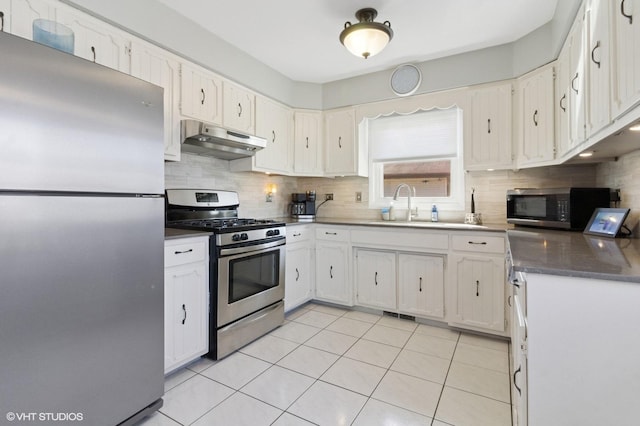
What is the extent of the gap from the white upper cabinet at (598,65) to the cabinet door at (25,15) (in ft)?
9.22

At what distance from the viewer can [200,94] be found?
252cm

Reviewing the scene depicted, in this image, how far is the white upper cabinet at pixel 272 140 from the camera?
3.10 m

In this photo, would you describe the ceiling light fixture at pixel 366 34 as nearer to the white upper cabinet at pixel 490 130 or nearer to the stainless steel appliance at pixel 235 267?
the white upper cabinet at pixel 490 130

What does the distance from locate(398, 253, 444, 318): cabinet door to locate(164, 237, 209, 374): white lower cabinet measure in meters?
1.79

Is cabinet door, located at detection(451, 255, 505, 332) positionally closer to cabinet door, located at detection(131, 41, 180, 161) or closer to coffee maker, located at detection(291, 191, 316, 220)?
coffee maker, located at detection(291, 191, 316, 220)

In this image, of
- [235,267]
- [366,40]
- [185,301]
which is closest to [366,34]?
[366,40]

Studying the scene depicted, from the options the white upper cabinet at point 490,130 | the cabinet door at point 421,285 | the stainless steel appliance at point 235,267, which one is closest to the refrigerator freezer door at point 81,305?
the stainless steel appliance at point 235,267

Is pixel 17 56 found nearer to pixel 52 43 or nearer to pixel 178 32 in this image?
pixel 52 43

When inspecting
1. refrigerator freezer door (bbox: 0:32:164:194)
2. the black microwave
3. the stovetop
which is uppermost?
refrigerator freezer door (bbox: 0:32:164:194)

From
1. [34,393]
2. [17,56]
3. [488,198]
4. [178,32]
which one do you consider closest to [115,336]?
[34,393]

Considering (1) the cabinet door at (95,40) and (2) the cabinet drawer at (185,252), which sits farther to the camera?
(2) the cabinet drawer at (185,252)

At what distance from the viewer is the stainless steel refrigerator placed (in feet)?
3.68

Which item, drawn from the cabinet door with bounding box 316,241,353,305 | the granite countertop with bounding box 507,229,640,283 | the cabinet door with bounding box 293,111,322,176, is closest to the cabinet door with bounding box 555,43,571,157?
the granite countertop with bounding box 507,229,640,283

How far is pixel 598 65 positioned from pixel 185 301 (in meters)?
2.65
